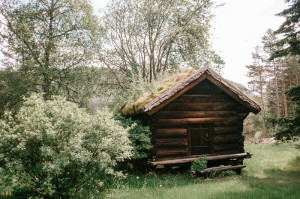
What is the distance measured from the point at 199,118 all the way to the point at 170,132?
5.16 feet

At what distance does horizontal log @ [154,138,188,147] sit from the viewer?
996cm

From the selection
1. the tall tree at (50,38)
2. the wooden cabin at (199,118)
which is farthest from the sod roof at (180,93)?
the tall tree at (50,38)

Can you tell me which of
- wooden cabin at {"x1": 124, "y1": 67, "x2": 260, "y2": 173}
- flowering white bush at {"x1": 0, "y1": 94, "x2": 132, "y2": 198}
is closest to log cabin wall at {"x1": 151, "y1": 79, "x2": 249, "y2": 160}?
wooden cabin at {"x1": 124, "y1": 67, "x2": 260, "y2": 173}

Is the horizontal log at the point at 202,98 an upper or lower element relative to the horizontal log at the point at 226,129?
upper

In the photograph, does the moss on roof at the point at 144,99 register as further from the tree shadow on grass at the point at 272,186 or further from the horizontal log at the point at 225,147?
the tree shadow on grass at the point at 272,186

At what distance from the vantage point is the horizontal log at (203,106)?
1043cm

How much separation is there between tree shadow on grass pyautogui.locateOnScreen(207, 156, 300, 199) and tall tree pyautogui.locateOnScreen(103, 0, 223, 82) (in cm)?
1419

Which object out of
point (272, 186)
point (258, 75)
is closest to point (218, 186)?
point (272, 186)

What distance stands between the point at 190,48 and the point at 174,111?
583 inches

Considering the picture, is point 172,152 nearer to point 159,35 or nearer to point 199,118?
point 199,118

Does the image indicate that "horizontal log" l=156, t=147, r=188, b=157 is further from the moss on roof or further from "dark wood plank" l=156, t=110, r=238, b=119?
the moss on roof

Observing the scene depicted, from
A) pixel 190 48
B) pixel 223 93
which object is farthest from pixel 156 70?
pixel 223 93

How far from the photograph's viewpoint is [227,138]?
11.3 metres

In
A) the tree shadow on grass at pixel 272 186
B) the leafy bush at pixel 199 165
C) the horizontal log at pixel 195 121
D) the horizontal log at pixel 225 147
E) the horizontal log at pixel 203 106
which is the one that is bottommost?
the tree shadow on grass at pixel 272 186
